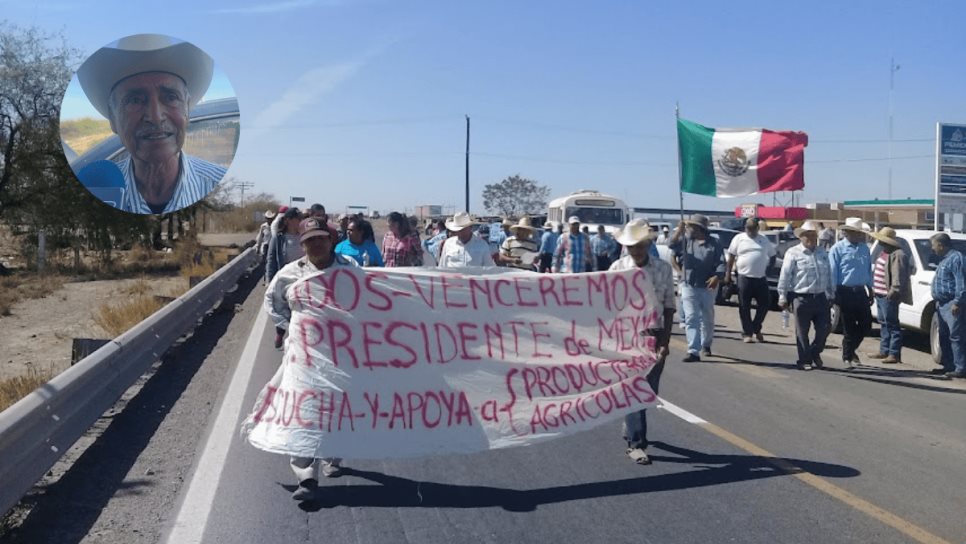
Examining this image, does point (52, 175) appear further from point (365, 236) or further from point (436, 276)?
point (436, 276)

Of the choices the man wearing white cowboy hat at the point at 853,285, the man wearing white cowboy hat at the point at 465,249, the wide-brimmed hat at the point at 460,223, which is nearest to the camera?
the man wearing white cowboy hat at the point at 465,249

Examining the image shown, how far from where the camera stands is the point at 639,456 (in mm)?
6520

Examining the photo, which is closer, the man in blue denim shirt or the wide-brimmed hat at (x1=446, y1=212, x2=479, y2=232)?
the wide-brimmed hat at (x1=446, y1=212, x2=479, y2=232)

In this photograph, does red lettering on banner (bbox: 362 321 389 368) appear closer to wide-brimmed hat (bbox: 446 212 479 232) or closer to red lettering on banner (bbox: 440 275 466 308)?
red lettering on banner (bbox: 440 275 466 308)

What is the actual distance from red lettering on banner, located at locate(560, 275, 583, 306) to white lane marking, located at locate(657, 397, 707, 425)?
6.51 ft

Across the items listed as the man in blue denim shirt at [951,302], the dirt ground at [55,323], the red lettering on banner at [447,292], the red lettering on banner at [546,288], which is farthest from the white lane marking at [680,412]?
the dirt ground at [55,323]

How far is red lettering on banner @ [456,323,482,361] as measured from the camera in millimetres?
6246

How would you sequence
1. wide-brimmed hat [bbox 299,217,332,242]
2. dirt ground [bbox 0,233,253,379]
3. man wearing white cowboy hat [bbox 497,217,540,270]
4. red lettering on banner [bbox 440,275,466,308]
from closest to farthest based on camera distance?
wide-brimmed hat [bbox 299,217,332,242], red lettering on banner [bbox 440,275,466,308], dirt ground [bbox 0,233,253,379], man wearing white cowboy hat [bbox 497,217,540,270]

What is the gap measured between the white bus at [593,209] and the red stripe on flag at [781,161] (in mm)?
18639

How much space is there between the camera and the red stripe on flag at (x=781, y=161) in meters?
11.2

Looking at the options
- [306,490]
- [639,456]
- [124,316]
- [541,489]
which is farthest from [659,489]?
[124,316]

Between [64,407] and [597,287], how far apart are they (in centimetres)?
379

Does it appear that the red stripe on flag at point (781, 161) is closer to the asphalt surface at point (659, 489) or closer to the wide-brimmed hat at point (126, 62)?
the asphalt surface at point (659, 489)

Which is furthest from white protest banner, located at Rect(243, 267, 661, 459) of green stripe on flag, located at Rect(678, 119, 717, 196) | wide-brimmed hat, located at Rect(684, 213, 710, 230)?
wide-brimmed hat, located at Rect(684, 213, 710, 230)
